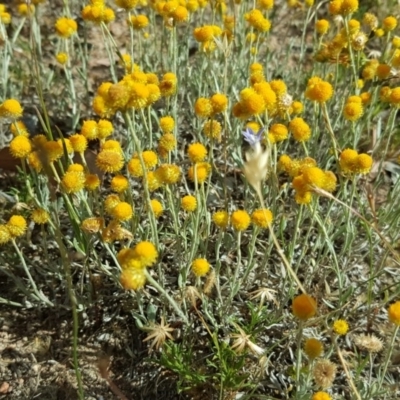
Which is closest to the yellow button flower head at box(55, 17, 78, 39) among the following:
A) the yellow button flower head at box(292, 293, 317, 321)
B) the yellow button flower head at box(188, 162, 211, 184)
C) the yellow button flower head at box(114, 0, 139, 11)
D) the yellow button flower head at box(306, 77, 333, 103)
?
the yellow button flower head at box(114, 0, 139, 11)

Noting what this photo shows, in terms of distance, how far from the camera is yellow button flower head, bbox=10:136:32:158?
243cm

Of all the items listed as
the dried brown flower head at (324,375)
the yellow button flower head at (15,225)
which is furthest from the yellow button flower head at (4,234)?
the dried brown flower head at (324,375)

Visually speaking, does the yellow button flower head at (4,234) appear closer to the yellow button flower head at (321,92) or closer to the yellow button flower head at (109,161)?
the yellow button flower head at (109,161)

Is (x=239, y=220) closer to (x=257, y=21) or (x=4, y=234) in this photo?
(x=4, y=234)

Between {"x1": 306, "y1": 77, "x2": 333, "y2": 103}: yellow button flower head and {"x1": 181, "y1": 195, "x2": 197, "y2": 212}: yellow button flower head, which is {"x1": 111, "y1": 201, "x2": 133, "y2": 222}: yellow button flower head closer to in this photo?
{"x1": 181, "y1": 195, "x2": 197, "y2": 212}: yellow button flower head

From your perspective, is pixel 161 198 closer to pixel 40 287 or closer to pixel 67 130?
pixel 40 287

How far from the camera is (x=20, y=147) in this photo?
243cm

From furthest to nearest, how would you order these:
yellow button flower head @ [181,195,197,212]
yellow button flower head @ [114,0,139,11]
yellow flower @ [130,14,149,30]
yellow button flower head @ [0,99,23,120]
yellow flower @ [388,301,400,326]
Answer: yellow flower @ [130,14,149,30], yellow button flower head @ [114,0,139,11], yellow button flower head @ [0,99,23,120], yellow button flower head @ [181,195,197,212], yellow flower @ [388,301,400,326]

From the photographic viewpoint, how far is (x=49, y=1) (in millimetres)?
5254

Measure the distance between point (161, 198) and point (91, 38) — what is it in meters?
2.55

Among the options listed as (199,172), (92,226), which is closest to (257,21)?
(199,172)

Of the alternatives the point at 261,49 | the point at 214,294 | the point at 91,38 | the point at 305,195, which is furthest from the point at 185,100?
the point at 305,195

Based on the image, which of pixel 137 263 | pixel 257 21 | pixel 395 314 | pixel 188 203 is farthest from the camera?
pixel 257 21

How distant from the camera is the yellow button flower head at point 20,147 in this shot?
2.43 metres
